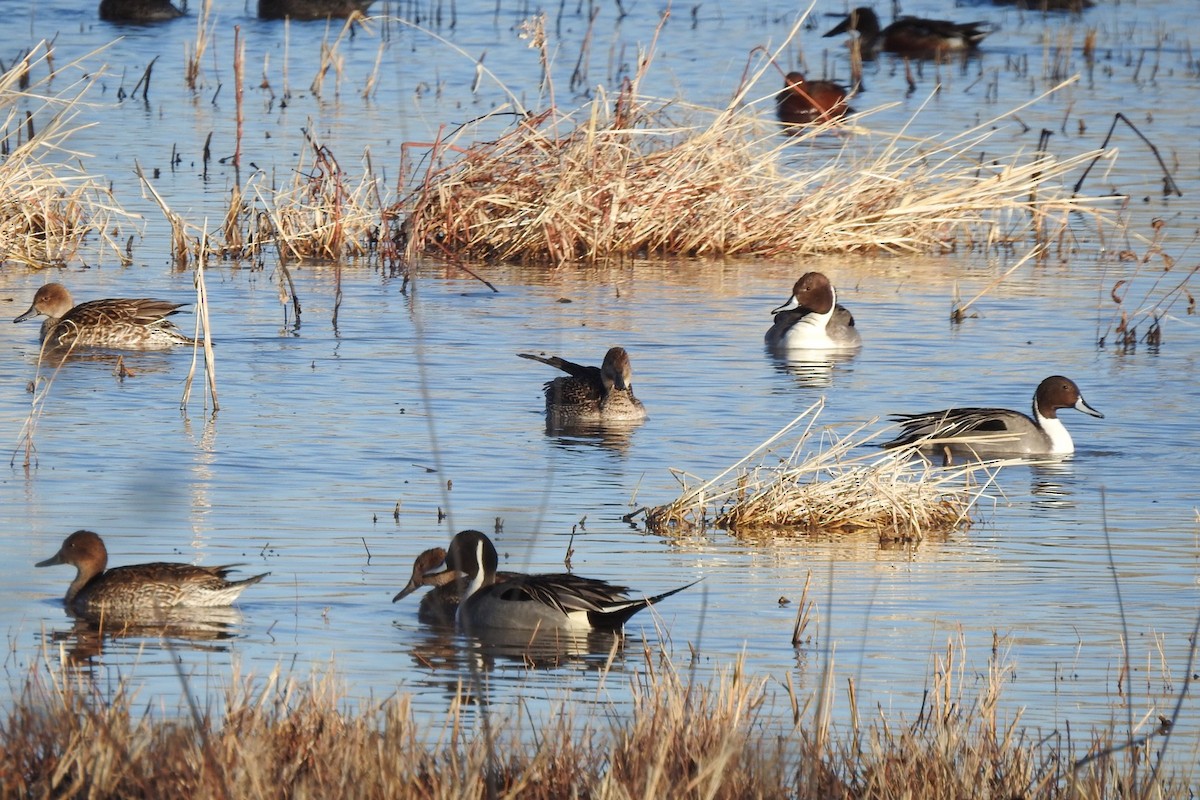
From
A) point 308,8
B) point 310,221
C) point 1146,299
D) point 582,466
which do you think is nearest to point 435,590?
point 582,466

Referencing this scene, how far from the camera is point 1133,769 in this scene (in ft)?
16.5

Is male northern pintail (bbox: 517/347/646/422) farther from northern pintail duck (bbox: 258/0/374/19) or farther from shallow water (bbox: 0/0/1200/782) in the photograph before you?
northern pintail duck (bbox: 258/0/374/19)

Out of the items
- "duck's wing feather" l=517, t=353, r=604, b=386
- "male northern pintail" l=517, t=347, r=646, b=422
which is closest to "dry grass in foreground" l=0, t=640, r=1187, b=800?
"male northern pintail" l=517, t=347, r=646, b=422

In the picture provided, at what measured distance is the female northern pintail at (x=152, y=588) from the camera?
7332 millimetres

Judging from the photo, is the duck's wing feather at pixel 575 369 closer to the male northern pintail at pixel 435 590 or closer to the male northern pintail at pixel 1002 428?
the male northern pintail at pixel 1002 428

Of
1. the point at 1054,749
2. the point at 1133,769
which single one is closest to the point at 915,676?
the point at 1054,749

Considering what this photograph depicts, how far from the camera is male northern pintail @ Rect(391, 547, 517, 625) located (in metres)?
7.63

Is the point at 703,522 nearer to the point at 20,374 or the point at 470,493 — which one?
the point at 470,493

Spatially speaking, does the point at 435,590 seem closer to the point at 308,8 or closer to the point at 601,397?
the point at 601,397

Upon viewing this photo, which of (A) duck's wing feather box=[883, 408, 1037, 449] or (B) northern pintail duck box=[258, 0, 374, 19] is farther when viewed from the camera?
(B) northern pintail duck box=[258, 0, 374, 19]

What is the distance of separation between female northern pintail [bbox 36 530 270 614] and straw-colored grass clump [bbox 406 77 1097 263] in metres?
9.20

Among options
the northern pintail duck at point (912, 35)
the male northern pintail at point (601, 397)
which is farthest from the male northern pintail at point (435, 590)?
the northern pintail duck at point (912, 35)

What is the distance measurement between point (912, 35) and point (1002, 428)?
68.4 ft

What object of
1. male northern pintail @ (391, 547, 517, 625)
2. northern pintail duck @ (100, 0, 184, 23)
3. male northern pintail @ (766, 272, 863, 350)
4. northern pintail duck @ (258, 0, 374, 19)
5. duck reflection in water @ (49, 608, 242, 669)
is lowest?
duck reflection in water @ (49, 608, 242, 669)
